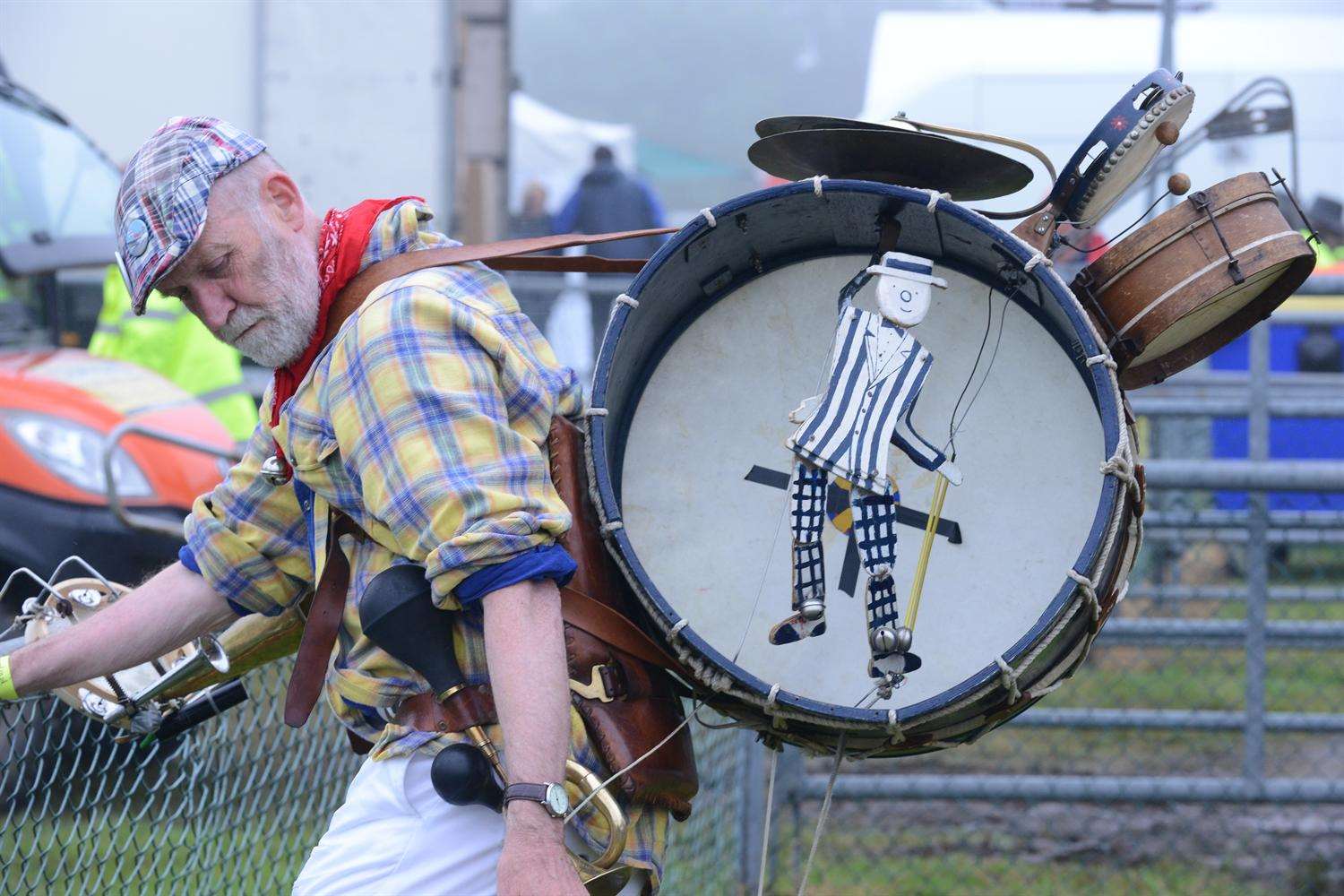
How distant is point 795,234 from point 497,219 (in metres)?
7.87

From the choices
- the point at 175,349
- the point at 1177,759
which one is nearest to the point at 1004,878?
the point at 1177,759

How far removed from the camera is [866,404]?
2029 millimetres

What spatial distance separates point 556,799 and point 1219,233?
1.16 m

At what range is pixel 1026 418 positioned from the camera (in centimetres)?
215

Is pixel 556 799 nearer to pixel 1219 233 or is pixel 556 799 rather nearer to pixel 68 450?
pixel 1219 233

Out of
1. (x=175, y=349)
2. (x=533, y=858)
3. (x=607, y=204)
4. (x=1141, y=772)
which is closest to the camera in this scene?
(x=533, y=858)

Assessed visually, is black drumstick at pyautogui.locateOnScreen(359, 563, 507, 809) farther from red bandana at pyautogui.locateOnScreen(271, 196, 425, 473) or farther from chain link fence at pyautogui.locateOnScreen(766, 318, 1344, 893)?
chain link fence at pyautogui.locateOnScreen(766, 318, 1344, 893)

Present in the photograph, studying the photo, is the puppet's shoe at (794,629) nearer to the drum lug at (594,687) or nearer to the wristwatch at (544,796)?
the drum lug at (594,687)

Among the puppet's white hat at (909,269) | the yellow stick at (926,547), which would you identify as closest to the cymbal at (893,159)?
the puppet's white hat at (909,269)

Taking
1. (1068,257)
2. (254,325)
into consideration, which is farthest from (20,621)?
(1068,257)

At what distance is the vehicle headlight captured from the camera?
4574 millimetres

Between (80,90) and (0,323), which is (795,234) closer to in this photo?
(0,323)

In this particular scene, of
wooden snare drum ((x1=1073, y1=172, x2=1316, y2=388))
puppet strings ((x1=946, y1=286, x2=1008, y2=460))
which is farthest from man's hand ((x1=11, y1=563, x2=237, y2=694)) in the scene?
wooden snare drum ((x1=1073, y1=172, x2=1316, y2=388))

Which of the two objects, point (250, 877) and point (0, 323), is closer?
point (250, 877)
